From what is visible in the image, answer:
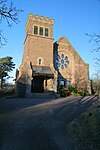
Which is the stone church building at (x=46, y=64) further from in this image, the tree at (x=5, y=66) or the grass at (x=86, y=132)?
the grass at (x=86, y=132)

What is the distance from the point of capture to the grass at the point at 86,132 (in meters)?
6.85

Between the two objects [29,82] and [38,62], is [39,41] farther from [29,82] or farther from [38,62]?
[29,82]

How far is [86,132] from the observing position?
805 cm

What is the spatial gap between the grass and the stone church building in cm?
1836

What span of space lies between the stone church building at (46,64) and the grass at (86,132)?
18.4 metres

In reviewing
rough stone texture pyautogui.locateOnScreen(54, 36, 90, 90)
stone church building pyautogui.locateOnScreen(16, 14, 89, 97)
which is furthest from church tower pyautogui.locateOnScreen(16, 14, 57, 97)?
rough stone texture pyautogui.locateOnScreen(54, 36, 90, 90)

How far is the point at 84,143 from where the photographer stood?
7.04m

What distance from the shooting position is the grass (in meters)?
6.85

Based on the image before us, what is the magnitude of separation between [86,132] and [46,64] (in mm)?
23835

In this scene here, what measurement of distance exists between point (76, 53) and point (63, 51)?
9.71 ft

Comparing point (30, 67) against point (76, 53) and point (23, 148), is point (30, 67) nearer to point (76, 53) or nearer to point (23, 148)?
point (76, 53)

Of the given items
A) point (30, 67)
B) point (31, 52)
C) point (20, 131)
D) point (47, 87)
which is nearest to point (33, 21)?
point (31, 52)

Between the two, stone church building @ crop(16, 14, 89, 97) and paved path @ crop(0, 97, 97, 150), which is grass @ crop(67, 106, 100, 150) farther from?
stone church building @ crop(16, 14, 89, 97)

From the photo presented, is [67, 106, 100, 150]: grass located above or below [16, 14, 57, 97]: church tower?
below
